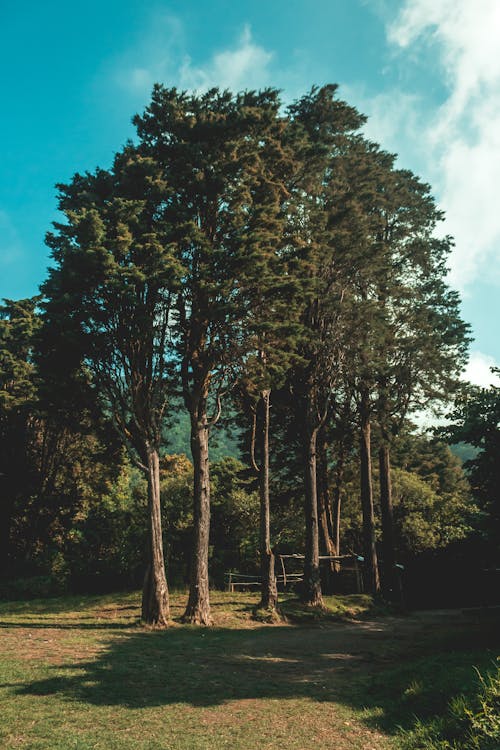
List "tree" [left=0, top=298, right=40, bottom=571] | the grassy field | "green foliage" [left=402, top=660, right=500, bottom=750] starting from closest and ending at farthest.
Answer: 1. "green foliage" [left=402, top=660, right=500, bottom=750]
2. the grassy field
3. "tree" [left=0, top=298, right=40, bottom=571]

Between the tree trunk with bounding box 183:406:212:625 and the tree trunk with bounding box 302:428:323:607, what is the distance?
4.92m

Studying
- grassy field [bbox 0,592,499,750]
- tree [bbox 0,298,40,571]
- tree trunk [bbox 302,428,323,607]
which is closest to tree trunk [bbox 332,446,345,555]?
tree trunk [bbox 302,428,323,607]

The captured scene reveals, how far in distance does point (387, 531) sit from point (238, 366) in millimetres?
12875

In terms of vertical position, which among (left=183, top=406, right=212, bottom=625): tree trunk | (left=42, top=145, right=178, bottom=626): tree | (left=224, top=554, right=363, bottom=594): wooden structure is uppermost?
(left=42, top=145, right=178, bottom=626): tree

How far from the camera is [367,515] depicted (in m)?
24.4

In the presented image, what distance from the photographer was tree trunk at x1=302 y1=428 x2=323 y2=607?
19.8m

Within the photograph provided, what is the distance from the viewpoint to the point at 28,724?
21.0ft

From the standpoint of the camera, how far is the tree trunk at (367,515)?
2403 centimetres

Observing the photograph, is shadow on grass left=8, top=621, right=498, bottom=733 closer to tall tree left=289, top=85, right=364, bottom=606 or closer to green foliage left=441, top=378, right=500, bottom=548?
green foliage left=441, top=378, right=500, bottom=548

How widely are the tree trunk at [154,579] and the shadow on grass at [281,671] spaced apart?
0.88 metres

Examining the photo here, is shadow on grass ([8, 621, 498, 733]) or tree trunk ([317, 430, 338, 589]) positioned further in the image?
tree trunk ([317, 430, 338, 589])

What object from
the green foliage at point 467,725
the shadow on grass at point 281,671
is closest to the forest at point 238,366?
the shadow on grass at point 281,671

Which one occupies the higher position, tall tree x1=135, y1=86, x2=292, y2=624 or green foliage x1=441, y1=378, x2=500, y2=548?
tall tree x1=135, y1=86, x2=292, y2=624

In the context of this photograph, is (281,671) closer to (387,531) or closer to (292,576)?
(387,531)
